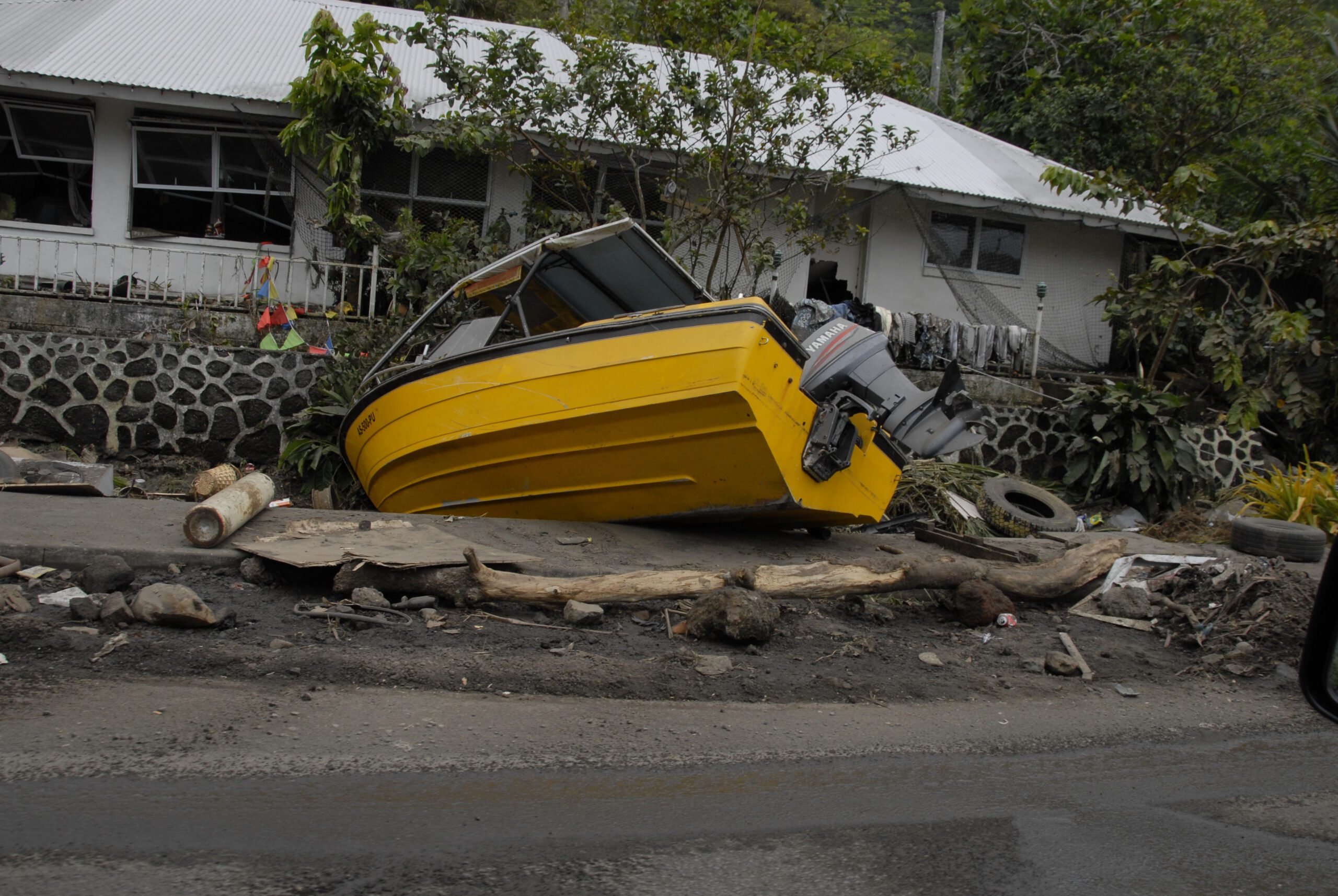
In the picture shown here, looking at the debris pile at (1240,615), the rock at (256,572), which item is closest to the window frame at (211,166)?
the rock at (256,572)

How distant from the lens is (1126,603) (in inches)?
247

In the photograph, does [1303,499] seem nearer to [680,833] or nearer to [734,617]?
[734,617]

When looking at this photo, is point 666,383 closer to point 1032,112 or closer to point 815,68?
point 815,68

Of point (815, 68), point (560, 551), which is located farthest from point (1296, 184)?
point (560, 551)

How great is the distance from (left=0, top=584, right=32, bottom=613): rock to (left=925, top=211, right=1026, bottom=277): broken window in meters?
11.5

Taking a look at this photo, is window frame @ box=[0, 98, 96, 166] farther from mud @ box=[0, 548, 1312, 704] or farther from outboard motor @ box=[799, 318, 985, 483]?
outboard motor @ box=[799, 318, 985, 483]

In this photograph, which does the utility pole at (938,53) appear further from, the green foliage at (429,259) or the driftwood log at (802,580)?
the driftwood log at (802,580)

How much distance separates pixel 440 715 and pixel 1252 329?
1072 cm

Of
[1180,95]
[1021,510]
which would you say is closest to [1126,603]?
[1021,510]

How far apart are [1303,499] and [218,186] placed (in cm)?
1194

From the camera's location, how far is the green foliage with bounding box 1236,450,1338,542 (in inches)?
343

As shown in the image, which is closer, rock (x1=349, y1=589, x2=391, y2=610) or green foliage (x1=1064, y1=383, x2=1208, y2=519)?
rock (x1=349, y1=589, x2=391, y2=610)

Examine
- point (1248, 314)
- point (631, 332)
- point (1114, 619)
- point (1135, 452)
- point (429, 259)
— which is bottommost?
point (1114, 619)

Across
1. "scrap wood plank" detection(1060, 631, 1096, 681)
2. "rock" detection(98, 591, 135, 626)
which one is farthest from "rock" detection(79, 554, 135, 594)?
"scrap wood plank" detection(1060, 631, 1096, 681)
